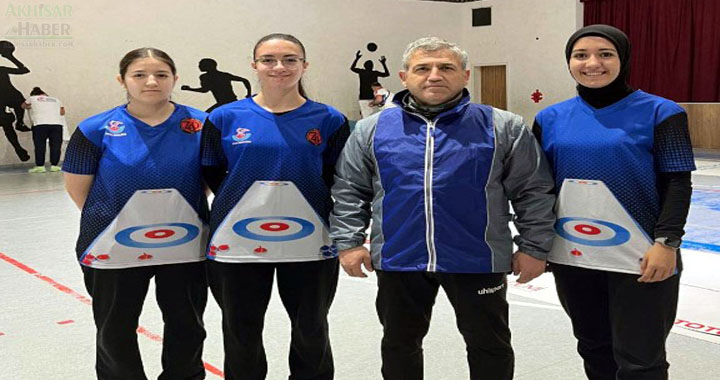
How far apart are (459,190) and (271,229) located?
704mm

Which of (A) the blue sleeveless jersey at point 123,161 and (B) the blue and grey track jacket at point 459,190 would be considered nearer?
(B) the blue and grey track jacket at point 459,190

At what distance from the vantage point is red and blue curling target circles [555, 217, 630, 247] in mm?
2420

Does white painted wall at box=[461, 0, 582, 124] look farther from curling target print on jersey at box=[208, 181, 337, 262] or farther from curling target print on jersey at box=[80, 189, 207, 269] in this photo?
curling target print on jersey at box=[80, 189, 207, 269]

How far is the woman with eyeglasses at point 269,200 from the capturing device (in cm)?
264

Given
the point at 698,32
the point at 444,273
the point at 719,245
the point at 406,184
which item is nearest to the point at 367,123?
the point at 406,184

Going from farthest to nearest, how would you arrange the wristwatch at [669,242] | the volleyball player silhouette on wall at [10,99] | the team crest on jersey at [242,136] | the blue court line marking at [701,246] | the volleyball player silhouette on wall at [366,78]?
the volleyball player silhouette on wall at [366,78]
the volleyball player silhouette on wall at [10,99]
the blue court line marking at [701,246]
the team crest on jersey at [242,136]
the wristwatch at [669,242]

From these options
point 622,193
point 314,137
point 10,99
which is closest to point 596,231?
point 622,193

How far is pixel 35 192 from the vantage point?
1005 centimetres

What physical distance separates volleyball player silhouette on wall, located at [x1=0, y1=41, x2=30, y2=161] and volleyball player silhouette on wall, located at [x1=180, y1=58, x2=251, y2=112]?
3214 mm

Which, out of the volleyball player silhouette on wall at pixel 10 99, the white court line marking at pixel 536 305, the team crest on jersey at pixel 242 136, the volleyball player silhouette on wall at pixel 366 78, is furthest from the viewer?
the volleyball player silhouette on wall at pixel 366 78

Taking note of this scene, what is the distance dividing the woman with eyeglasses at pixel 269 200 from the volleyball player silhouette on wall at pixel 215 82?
511 inches

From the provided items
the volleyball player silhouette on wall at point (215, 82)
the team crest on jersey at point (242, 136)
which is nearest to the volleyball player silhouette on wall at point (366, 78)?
the volleyball player silhouette on wall at point (215, 82)

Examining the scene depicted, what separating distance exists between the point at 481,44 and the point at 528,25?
149 centimetres

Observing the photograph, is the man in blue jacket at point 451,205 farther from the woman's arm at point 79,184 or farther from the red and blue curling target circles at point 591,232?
the woman's arm at point 79,184
